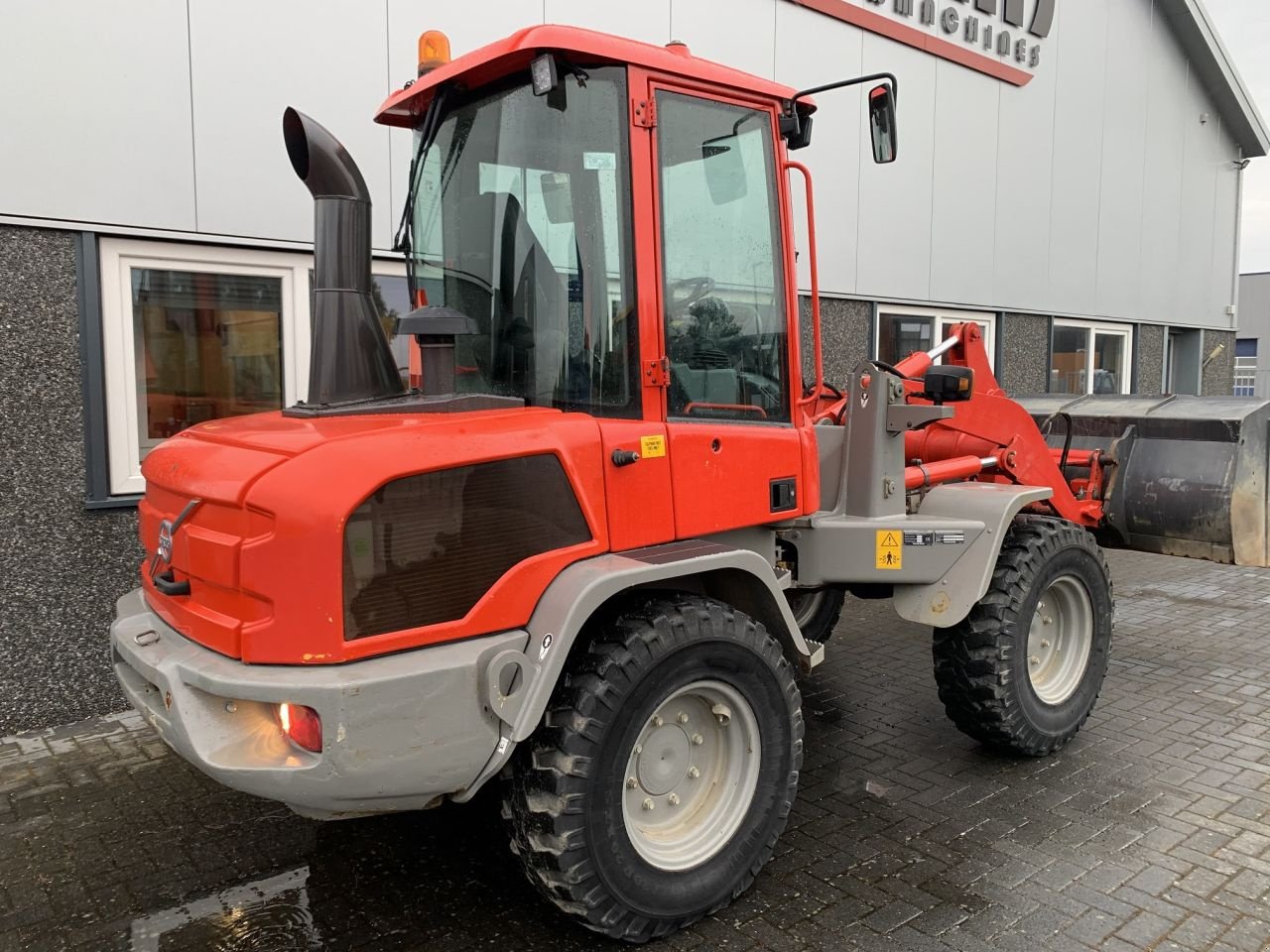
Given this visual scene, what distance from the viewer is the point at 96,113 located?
15.8 feet

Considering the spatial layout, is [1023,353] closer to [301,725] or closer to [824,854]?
[824,854]

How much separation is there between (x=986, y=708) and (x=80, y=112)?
5077 millimetres

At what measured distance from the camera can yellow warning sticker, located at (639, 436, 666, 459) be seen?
306 centimetres

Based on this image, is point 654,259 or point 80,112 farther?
point 80,112

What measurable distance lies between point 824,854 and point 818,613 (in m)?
2.38

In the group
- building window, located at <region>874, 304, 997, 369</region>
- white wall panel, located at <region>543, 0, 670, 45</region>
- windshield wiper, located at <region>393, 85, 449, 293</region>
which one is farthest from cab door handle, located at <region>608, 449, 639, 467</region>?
building window, located at <region>874, 304, 997, 369</region>

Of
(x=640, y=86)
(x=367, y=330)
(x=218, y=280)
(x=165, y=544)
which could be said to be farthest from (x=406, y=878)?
(x=218, y=280)

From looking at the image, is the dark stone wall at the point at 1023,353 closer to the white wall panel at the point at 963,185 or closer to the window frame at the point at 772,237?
the white wall panel at the point at 963,185

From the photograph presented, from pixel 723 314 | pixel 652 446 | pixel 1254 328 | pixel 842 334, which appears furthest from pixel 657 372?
pixel 1254 328

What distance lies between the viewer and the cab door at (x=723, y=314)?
318cm

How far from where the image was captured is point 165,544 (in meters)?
2.93

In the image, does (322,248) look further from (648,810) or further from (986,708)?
(986,708)

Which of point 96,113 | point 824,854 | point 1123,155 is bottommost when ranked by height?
point 824,854

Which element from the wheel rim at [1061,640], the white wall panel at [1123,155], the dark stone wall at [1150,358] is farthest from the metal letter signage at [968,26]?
the wheel rim at [1061,640]
